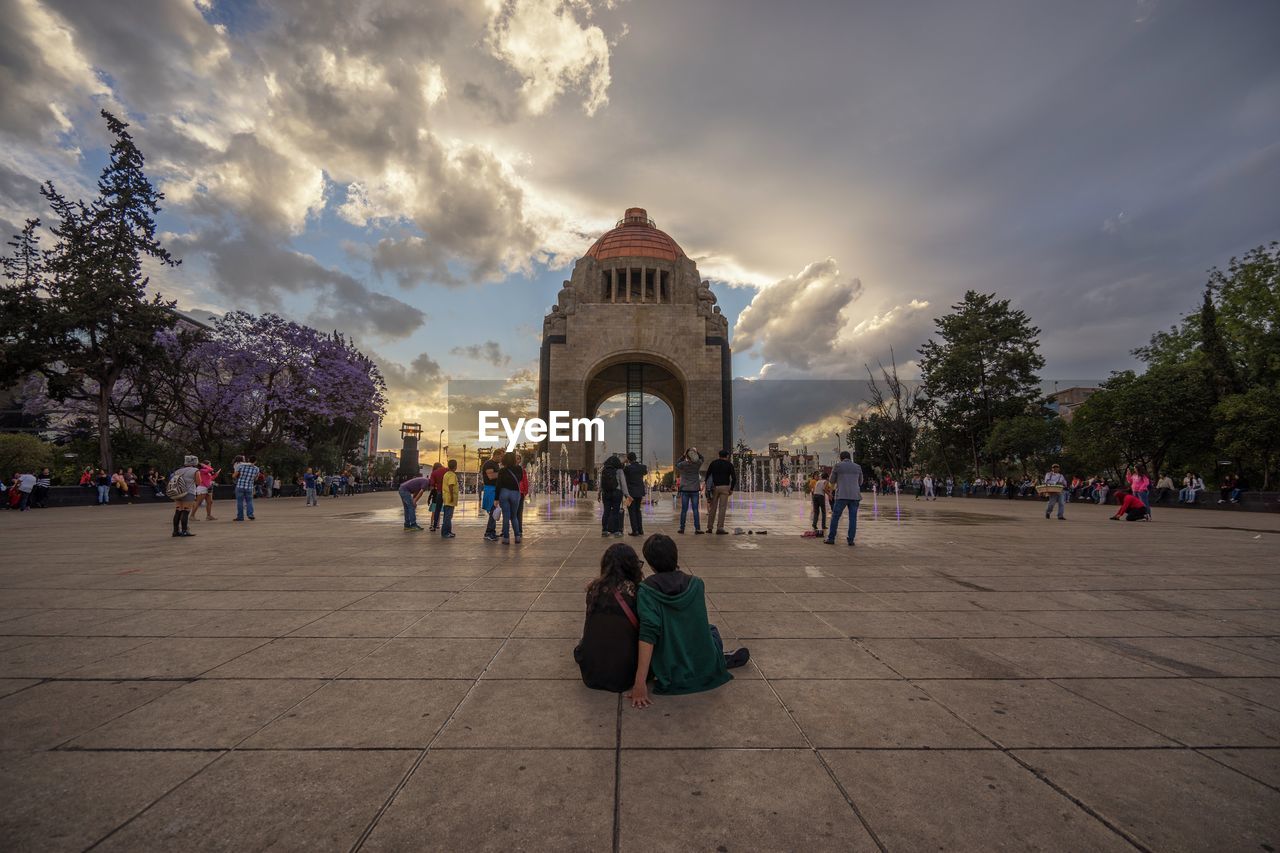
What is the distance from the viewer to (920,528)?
43.7 feet

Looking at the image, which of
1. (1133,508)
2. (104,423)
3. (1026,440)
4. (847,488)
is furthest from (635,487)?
(1026,440)

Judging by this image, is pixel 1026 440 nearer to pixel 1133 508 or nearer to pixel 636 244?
pixel 1133 508

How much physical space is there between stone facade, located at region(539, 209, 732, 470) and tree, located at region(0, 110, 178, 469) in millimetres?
20448

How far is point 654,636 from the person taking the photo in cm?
332

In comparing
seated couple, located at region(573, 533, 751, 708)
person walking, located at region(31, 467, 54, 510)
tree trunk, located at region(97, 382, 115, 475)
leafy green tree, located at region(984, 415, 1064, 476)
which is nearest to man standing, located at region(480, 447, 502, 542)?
seated couple, located at region(573, 533, 751, 708)

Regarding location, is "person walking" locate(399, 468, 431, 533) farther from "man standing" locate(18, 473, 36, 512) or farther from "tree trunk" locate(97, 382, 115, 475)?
"tree trunk" locate(97, 382, 115, 475)

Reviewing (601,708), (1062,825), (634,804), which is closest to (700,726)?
(601,708)

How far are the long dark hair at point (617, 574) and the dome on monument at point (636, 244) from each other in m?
40.8

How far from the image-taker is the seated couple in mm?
3330

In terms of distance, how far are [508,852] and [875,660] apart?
280 cm

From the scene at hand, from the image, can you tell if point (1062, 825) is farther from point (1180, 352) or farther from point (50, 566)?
point (1180, 352)

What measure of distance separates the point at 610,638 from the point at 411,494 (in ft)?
32.8

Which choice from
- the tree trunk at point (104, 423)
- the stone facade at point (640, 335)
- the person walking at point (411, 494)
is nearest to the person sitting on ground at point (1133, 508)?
the person walking at point (411, 494)

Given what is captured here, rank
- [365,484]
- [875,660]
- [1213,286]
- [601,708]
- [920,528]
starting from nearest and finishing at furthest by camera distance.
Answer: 1. [601,708]
2. [875,660]
3. [920,528]
4. [1213,286]
5. [365,484]
